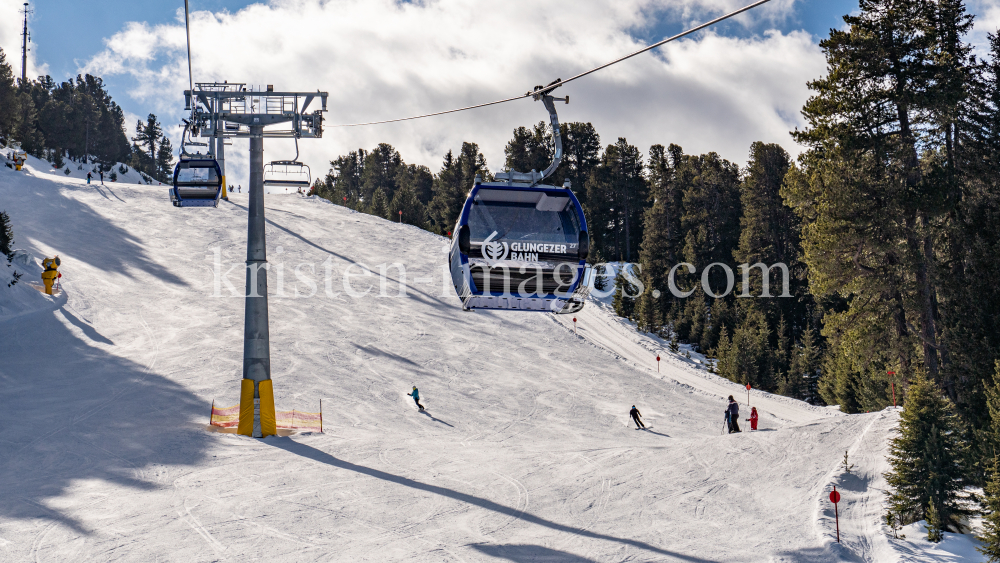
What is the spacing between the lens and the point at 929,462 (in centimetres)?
1299

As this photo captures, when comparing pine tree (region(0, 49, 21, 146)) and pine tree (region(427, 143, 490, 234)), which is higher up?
pine tree (region(0, 49, 21, 146))

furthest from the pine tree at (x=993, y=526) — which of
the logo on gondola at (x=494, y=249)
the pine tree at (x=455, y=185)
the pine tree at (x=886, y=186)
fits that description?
the pine tree at (x=455, y=185)

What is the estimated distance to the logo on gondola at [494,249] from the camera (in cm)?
1220

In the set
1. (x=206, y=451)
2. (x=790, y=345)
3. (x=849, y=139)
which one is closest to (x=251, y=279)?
(x=206, y=451)

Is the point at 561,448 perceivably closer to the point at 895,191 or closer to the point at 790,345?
the point at 895,191

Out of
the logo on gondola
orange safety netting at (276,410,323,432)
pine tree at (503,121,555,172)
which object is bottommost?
orange safety netting at (276,410,323,432)

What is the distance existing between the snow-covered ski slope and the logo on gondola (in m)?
4.82

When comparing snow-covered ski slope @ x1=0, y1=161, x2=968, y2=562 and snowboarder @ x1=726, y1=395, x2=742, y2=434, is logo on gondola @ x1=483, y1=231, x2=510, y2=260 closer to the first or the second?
snow-covered ski slope @ x1=0, y1=161, x2=968, y2=562

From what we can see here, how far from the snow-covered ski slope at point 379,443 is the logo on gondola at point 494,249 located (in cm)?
482

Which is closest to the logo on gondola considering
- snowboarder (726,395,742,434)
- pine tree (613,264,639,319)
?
snowboarder (726,395,742,434)

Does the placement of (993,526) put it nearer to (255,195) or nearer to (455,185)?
(255,195)

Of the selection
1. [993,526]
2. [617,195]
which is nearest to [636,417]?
[993,526]

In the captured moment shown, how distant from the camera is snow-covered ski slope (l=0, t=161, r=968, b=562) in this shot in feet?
38.1

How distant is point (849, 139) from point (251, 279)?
19614 mm
